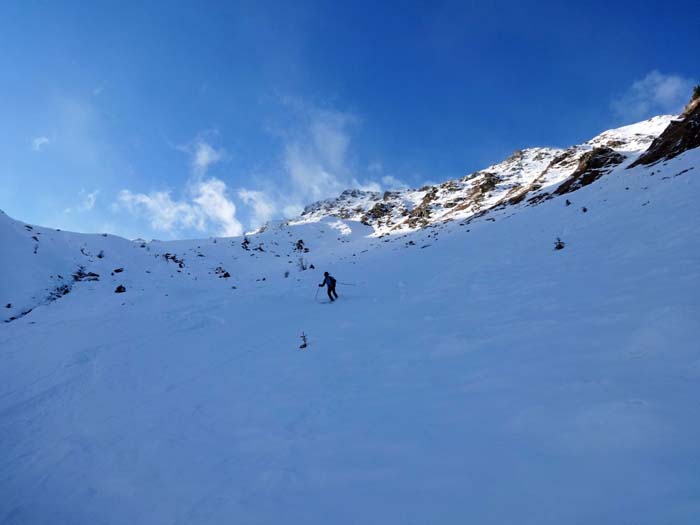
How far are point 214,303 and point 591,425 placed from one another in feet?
45.8

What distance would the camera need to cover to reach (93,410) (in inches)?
258

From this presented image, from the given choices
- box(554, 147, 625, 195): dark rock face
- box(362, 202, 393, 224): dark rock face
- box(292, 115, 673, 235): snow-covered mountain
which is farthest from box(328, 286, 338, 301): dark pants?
box(362, 202, 393, 224): dark rock face

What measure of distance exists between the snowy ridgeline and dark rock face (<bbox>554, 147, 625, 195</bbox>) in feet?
58.6

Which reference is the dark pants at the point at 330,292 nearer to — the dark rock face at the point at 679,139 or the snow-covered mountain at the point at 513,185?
the dark rock face at the point at 679,139

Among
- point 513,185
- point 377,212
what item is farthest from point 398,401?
point 377,212

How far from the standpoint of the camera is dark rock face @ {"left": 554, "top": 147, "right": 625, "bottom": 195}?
28.7 m

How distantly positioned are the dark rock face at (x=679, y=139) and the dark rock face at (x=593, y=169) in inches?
162

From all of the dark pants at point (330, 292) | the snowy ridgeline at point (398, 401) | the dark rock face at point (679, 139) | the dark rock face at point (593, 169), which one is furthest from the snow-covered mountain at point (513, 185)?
the dark pants at point (330, 292)

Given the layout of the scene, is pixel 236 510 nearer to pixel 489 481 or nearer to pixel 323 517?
pixel 323 517

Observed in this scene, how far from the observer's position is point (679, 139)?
22.0m

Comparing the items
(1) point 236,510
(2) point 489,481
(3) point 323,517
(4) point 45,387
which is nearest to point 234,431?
(1) point 236,510

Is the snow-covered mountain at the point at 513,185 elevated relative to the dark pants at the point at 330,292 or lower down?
elevated

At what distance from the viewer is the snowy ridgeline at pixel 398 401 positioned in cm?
315

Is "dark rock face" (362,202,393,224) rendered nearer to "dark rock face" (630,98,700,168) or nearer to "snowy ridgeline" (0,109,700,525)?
"dark rock face" (630,98,700,168)
